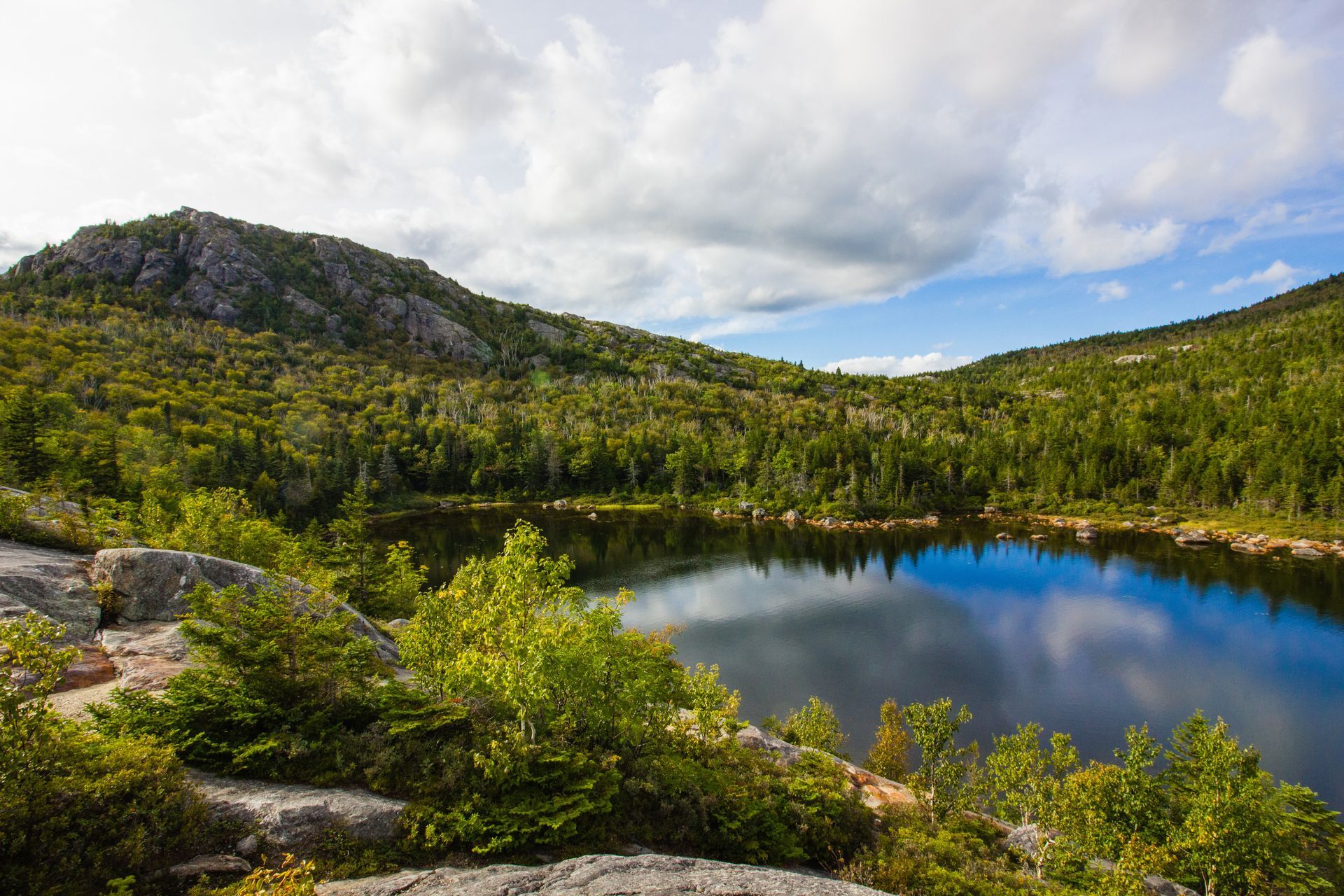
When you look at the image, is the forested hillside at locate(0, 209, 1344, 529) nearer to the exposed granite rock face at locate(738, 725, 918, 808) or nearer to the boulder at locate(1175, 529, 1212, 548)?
the boulder at locate(1175, 529, 1212, 548)

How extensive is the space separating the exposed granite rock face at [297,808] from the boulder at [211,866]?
2.46ft

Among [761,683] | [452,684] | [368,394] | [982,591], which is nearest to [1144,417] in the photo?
[982,591]

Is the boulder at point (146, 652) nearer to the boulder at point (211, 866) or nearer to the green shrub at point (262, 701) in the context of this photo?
the green shrub at point (262, 701)

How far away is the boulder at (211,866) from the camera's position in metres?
8.05

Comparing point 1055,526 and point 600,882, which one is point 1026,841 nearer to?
point 600,882

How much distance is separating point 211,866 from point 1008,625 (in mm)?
56030

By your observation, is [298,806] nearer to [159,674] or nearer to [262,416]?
[159,674]

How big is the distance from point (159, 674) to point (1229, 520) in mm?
130932

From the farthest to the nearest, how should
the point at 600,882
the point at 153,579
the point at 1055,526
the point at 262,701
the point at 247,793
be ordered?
→ 1. the point at 1055,526
2. the point at 153,579
3. the point at 262,701
4. the point at 247,793
5. the point at 600,882

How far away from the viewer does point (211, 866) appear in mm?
8320

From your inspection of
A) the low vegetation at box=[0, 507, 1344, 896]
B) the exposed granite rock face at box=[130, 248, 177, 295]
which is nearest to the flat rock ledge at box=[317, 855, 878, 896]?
the low vegetation at box=[0, 507, 1344, 896]

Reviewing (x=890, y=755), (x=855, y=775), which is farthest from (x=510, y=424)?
(x=855, y=775)

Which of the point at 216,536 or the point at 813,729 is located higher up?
the point at 216,536

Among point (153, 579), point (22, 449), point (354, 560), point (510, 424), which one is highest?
point (510, 424)
